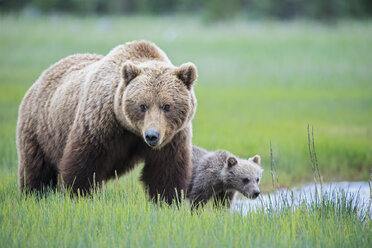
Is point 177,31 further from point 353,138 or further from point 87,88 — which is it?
point 87,88

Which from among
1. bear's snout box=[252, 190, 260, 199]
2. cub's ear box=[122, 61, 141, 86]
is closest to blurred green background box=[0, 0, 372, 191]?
bear's snout box=[252, 190, 260, 199]

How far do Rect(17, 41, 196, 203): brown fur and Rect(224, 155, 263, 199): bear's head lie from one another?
0.87m

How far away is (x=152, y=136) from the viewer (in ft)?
15.4

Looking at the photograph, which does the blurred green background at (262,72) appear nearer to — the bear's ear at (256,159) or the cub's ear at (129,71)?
the bear's ear at (256,159)

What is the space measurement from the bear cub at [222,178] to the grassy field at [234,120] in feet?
2.49

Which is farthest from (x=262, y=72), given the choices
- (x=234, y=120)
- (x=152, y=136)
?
(x=152, y=136)

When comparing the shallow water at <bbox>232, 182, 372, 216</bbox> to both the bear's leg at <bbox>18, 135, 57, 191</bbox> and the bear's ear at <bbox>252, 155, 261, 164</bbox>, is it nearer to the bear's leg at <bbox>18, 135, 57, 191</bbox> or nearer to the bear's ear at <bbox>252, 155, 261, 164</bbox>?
the bear's ear at <bbox>252, 155, 261, 164</bbox>

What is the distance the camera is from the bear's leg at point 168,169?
545 cm

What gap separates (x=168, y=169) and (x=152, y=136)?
88 centimetres

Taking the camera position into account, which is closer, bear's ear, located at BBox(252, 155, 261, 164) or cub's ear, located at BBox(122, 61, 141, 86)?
cub's ear, located at BBox(122, 61, 141, 86)

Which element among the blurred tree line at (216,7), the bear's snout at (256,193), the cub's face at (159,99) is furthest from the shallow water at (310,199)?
the blurred tree line at (216,7)

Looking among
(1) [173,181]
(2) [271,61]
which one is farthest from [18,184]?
(2) [271,61]

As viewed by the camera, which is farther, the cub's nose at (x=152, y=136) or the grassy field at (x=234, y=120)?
the cub's nose at (x=152, y=136)

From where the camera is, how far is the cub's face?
497 centimetres
